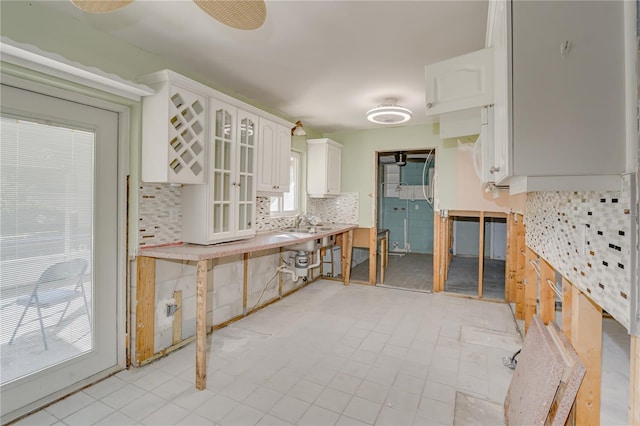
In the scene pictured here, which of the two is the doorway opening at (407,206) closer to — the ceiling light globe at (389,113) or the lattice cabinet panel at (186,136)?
the ceiling light globe at (389,113)

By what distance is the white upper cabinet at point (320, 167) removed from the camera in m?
4.48

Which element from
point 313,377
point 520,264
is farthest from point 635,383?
point 520,264

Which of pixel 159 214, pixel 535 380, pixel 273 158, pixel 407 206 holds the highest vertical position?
pixel 273 158

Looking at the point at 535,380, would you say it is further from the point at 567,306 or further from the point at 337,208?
the point at 337,208

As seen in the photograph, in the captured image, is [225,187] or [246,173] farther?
[246,173]

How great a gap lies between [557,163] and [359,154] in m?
4.03

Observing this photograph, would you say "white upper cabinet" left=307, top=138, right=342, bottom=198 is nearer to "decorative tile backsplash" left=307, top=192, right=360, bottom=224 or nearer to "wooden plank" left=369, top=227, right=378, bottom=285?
"decorative tile backsplash" left=307, top=192, right=360, bottom=224

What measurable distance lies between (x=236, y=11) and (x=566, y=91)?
124 cm

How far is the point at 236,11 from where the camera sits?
134 centimetres

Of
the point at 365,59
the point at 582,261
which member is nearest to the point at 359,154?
the point at 365,59

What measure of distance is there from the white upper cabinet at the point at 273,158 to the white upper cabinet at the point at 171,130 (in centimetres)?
83

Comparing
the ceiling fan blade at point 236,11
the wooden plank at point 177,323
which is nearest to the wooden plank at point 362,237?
the wooden plank at point 177,323

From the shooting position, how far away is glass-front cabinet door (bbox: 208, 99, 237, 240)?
2.55 meters

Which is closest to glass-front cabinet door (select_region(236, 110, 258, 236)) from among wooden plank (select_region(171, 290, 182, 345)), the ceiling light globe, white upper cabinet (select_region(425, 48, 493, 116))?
wooden plank (select_region(171, 290, 182, 345))
